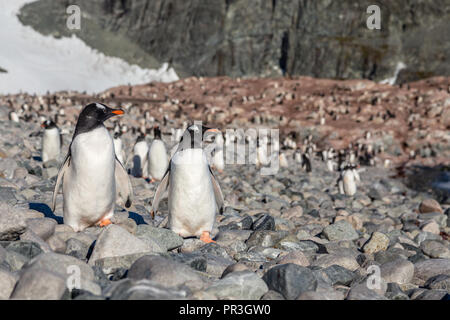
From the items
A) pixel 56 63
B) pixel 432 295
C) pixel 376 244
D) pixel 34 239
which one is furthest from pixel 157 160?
pixel 56 63

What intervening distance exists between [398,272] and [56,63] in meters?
62.0

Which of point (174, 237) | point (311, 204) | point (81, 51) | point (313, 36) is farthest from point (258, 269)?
point (81, 51)

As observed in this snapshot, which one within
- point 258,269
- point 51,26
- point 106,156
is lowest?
point 258,269

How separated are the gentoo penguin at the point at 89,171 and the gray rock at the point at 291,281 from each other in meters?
2.48

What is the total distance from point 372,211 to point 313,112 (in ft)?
80.9

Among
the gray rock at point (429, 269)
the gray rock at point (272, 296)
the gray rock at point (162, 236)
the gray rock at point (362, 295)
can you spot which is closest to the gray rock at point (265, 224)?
the gray rock at point (162, 236)

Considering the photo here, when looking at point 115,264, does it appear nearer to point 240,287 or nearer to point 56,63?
point 240,287

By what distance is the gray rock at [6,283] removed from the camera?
274 cm

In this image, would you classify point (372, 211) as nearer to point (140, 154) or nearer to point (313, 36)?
point (140, 154)

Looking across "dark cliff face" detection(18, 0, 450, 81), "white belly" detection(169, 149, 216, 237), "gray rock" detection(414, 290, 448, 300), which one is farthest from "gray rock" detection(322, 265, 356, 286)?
"dark cliff face" detection(18, 0, 450, 81)

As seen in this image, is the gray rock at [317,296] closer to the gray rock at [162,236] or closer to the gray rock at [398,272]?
the gray rock at [398,272]

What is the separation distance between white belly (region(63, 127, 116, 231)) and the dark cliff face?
54206 millimetres

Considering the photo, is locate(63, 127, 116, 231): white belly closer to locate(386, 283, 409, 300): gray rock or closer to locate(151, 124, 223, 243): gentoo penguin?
locate(151, 124, 223, 243): gentoo penguin

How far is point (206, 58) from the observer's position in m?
62.7
